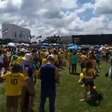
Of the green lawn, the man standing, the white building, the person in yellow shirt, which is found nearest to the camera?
the person in yellow shirt

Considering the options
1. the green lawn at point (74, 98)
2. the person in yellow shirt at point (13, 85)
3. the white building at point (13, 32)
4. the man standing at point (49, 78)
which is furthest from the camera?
the white building at point (13, 32)

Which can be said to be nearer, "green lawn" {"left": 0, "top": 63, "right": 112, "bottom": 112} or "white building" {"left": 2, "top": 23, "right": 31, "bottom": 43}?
"green lawn" {"left": 0, "top": 63, "right": 112, "bottom": 112}

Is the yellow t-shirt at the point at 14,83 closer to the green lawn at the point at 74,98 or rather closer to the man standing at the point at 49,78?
the man standing at the point at 49,78

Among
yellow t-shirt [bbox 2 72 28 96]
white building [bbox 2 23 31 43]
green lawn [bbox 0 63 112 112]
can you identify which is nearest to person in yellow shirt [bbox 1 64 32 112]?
yellow t-shirt [bbox 2 72 28 96]

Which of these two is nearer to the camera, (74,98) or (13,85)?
(13,85)

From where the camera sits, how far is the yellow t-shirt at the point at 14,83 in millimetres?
12445

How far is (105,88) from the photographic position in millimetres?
22203

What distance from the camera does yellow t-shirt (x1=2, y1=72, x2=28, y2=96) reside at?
1245 cm

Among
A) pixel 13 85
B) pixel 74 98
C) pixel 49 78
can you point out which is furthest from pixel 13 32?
pixel 13 85

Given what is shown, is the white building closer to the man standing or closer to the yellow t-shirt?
the man standing

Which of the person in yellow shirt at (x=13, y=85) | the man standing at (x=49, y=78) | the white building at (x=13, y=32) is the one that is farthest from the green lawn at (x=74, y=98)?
the white building at (x=13, y=32)

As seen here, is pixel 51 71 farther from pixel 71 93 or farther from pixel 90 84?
pixel 71 93

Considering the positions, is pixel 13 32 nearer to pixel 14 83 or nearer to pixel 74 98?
pixel 74 98

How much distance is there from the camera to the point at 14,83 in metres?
12.5
